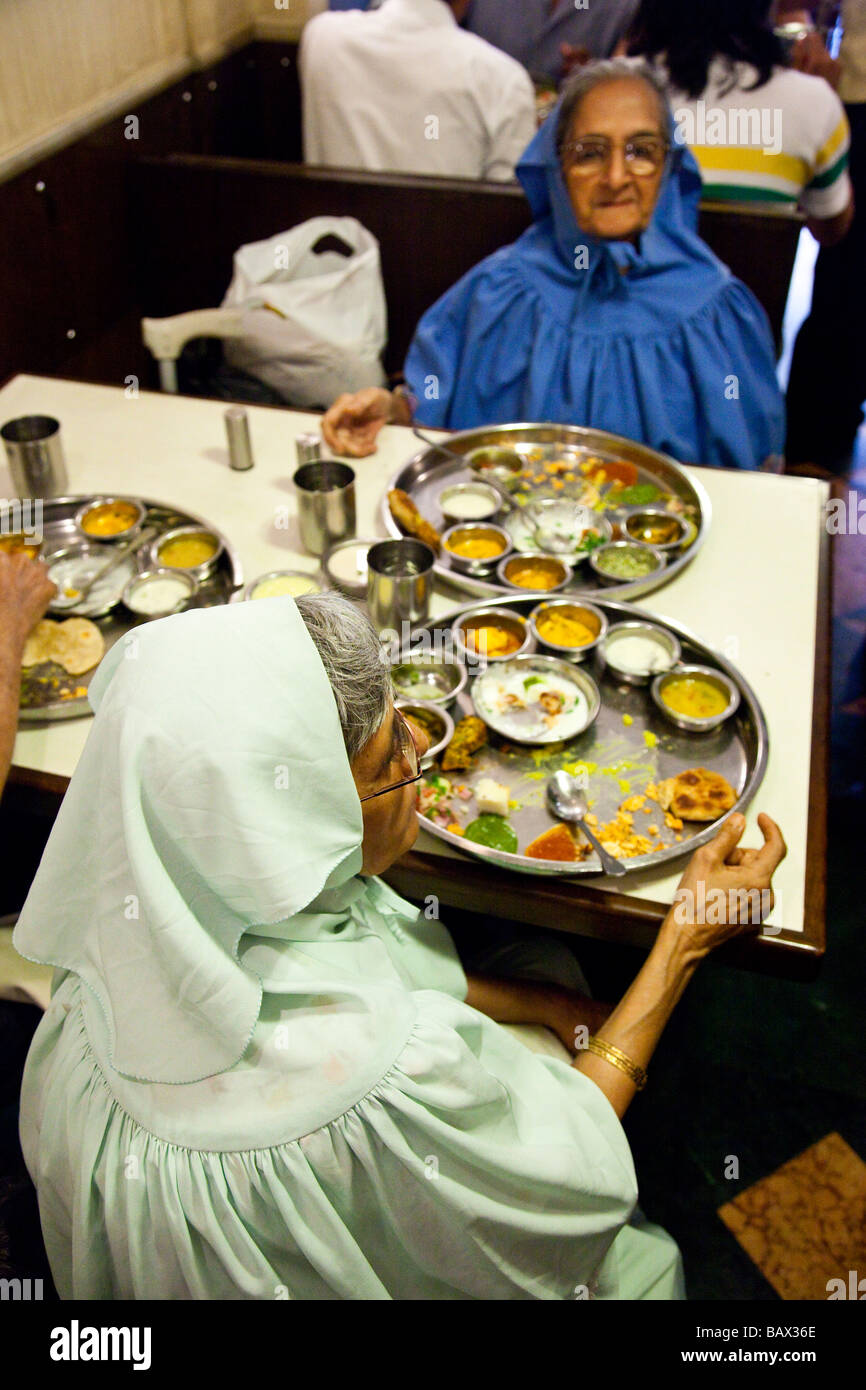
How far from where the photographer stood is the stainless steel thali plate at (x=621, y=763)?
1.84 meters

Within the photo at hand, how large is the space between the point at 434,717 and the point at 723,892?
0.68 m

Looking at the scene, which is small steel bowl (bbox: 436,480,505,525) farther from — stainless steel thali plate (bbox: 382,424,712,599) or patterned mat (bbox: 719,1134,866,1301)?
patterned mat (bbox: 719,1134,866,1301)

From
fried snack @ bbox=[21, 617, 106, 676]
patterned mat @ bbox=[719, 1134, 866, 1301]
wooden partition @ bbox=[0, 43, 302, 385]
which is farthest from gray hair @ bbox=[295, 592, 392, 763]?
wooden partition @ bbox=[0, 43, 302, 385]

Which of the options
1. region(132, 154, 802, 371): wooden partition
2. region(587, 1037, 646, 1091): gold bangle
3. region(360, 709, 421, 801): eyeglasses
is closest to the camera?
region(360, 709, 421, 801): eyeglasses

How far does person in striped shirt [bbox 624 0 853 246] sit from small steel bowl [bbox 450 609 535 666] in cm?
247

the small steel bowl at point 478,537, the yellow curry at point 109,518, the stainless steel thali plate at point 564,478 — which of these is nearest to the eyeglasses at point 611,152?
the stainless steel thali plate at point 564,478

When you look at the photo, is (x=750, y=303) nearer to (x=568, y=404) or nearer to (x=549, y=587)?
(x=568, y=404)

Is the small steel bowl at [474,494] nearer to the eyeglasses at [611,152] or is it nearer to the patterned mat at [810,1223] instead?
the eyeglasses at [611,152]

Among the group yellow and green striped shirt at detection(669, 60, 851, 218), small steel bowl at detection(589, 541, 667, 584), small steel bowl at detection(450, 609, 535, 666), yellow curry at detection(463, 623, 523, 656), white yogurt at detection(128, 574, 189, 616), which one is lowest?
yellow curry at detection(463, 623, 523, 656)

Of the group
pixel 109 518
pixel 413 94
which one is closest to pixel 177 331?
pixel 109 518

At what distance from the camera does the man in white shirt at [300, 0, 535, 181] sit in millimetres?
3963

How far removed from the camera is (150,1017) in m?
1.18

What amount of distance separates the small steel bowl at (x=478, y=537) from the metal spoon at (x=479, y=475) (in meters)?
0.09
